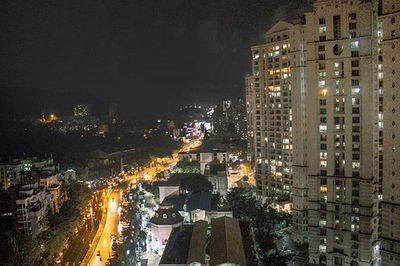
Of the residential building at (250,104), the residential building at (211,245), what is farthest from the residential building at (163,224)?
the residential building at (250,104)

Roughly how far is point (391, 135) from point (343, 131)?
2.43 m

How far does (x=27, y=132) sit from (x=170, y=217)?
43187 mm

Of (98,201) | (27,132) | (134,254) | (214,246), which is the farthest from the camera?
(27,132)

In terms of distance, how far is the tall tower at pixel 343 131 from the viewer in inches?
660

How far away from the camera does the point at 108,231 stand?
2586 cm

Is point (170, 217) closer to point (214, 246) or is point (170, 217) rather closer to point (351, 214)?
point (214, 246)

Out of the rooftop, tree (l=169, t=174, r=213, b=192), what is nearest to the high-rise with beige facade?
the rooftop

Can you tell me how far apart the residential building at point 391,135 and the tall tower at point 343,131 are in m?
1.38

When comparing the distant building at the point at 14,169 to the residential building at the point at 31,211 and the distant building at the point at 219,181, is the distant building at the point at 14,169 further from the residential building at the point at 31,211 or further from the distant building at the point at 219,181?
the distant building at the point at 219,181

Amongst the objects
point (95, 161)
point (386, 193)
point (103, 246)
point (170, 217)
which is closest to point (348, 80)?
point (386, 193)

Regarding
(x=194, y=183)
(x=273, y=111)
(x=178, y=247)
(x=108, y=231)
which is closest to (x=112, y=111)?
(x=194, y=183)

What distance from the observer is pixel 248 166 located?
38750 millimetres

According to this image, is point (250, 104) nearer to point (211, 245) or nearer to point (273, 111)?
point (273, 111)

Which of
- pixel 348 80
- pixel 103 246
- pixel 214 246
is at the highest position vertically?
pixel 348 80
